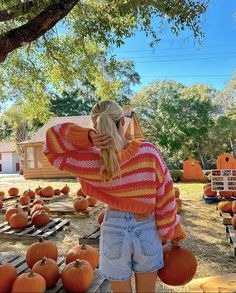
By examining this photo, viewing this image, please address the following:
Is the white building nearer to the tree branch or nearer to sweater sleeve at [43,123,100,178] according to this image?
the tree branch

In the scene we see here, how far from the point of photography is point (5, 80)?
12867 mm

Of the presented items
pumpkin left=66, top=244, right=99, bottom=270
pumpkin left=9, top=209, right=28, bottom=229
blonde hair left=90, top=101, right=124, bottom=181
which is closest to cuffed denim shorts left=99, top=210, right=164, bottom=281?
blonde hair left=90, top=101, right=124, bottom=181

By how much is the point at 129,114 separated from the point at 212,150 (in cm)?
789

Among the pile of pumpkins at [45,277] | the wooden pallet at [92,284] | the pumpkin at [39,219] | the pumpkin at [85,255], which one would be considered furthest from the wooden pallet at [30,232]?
the pile of pumpkins at [45,277]

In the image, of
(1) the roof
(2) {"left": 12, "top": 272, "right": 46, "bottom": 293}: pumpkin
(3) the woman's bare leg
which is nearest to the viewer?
(3) the woman's bare leg

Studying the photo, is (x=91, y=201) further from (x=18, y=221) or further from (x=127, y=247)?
(x=127, y=247)

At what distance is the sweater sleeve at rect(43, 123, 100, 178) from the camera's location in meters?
2.51

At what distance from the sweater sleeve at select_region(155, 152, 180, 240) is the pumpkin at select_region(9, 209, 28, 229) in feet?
15.8

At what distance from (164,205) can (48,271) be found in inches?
64.4

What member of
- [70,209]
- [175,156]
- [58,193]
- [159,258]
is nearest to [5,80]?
Result: [58,193]

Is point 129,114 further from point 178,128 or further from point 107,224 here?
point 107,224

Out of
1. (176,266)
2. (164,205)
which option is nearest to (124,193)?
(164,205)

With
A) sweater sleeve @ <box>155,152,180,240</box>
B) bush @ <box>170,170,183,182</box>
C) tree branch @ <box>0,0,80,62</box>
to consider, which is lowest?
bush @ <box>170,170,183,182</box>

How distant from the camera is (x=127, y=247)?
2.40 m
